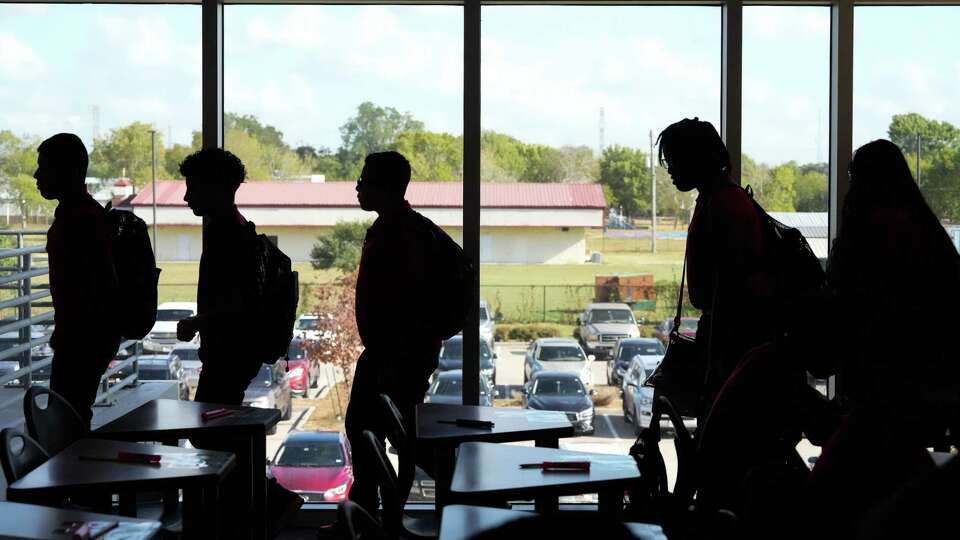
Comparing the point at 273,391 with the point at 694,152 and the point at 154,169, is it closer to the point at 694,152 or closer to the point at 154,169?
the point at 154,169

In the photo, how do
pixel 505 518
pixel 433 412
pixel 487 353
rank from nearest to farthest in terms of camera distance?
1. pixel 505 518
2. pixel 433 412
3. pixel 487 353

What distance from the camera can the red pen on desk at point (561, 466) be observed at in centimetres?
325

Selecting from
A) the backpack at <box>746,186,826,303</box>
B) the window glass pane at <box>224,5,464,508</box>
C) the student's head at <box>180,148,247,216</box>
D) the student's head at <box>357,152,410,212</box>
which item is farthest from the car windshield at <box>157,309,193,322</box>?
the backpack at <box>746,186,826,303</box>

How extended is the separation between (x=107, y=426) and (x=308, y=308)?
1.85 m

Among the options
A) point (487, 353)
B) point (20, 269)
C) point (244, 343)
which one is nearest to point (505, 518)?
point (244, 343)

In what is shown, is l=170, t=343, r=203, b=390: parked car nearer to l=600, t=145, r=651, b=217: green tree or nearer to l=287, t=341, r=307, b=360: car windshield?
l=287, t=341, r=307, b=360: car windshield

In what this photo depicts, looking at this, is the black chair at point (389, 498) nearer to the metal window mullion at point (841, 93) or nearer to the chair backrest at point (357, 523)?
the chair backrest at point (357, 523)

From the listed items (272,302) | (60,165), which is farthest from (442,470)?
(60,165)

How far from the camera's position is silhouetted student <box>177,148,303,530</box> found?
14.3ft

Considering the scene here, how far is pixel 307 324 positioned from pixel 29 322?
1.35 metres

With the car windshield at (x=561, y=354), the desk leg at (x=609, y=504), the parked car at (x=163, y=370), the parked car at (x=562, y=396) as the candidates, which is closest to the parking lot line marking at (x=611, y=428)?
the parked car at (x=562, y=396)

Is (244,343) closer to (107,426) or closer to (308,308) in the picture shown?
(107,426)

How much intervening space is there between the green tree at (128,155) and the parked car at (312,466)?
1.54 metres

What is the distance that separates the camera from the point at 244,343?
4.44 metres
